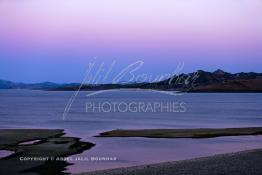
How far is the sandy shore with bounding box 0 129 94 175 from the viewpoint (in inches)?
573

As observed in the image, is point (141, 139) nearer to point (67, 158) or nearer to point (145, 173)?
point (67, 158)

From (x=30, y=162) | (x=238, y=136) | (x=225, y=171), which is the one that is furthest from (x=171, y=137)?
(x=225, y=171)

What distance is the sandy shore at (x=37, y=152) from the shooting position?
47.8 feet

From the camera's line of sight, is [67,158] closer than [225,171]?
No

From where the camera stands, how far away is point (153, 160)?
17.5 m

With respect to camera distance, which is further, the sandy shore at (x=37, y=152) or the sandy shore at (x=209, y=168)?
the sandy shore at (x=37, y=152)

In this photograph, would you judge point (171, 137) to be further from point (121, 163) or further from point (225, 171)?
point (225, 171)

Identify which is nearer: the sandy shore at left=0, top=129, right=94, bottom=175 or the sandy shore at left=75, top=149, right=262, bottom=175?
the sandy shore at left=75, top=149, right=262, bottom=175

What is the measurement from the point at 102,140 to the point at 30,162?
8.67 m

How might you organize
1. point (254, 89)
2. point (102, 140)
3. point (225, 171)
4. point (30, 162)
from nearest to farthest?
point (225, 171) → point (30, 162) → point (102, 140) → point (254, 89)

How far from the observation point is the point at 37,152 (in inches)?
726

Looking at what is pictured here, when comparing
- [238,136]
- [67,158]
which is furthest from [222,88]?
[67,158]

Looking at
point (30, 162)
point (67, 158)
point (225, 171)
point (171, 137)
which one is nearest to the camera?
point (225, 171)

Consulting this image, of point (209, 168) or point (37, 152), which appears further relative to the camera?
point (37, 152)
